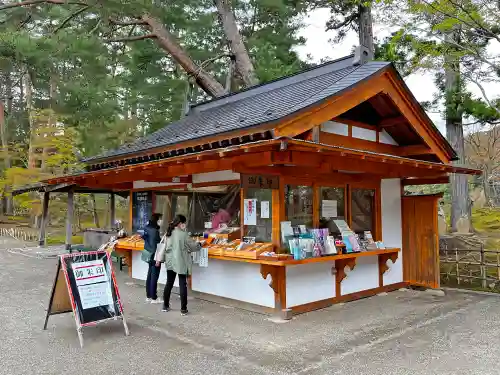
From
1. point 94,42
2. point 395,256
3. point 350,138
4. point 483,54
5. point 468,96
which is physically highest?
point 94,42

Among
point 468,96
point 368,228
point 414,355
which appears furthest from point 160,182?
point 468,96

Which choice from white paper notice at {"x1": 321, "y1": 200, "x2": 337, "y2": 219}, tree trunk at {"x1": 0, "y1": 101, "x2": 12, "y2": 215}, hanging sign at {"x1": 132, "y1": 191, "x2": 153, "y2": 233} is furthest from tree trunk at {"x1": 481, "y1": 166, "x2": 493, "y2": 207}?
tree trunk at {"x1": 0, "y1": 101, "x2": 12, "y2": 215}

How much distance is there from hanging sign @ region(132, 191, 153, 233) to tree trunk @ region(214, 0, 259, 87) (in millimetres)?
7291

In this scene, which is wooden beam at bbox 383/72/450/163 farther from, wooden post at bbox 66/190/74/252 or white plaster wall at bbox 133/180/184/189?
wooden post at bbox 66/190/74/252

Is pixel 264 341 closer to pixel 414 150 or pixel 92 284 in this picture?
pixel 92 284

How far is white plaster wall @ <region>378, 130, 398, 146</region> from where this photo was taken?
7569 mm

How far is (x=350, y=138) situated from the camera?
693cm

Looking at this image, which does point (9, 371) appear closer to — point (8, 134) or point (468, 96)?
point (468, 96)

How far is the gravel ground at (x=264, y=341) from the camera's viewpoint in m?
4.05

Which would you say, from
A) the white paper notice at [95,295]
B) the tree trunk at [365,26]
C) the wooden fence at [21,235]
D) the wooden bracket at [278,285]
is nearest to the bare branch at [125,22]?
the tree trunk at [365,26]

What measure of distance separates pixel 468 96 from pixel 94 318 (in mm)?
10188

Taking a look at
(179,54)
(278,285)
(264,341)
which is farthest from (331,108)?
(179,54)

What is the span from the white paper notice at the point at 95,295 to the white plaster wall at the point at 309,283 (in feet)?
8.05

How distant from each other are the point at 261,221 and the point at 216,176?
143cm
